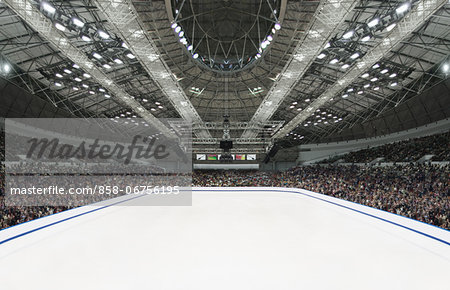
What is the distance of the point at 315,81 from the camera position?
74.6 ft

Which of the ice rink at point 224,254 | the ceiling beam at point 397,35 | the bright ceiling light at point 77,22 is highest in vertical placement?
the bright ceiling light at point 77,22

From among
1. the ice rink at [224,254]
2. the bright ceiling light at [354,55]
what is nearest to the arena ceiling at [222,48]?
the bright ceiling light at [354,55]

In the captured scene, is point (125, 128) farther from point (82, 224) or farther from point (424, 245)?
point (424, 245)

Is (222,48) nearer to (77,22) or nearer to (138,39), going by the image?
(138,39)

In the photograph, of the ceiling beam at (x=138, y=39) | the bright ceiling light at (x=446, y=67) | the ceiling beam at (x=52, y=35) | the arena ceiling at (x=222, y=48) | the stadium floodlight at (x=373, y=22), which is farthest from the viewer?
the bright ceiling light at (x=446, y=67)

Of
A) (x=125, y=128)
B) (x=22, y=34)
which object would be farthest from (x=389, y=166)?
(x=125, y=128)

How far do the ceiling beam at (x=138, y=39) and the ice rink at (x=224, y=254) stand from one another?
8229 millimetres

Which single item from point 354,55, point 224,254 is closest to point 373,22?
point 354,55

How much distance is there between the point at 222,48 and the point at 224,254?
17015mm

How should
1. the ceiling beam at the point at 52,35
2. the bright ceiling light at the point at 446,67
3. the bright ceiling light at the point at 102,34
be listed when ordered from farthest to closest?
the bright ceiling light at the point at 446,67
the bright ceiling light at the point at 102,34
the ceiling beam at the point at 52,35

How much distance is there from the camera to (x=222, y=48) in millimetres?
18547

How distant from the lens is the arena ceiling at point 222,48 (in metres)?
11.1

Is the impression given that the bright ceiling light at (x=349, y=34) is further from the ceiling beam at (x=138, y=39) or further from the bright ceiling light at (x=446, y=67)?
Answer: the ceiling beam at (x=138, y=39)

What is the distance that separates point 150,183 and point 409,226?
23.8 metres
